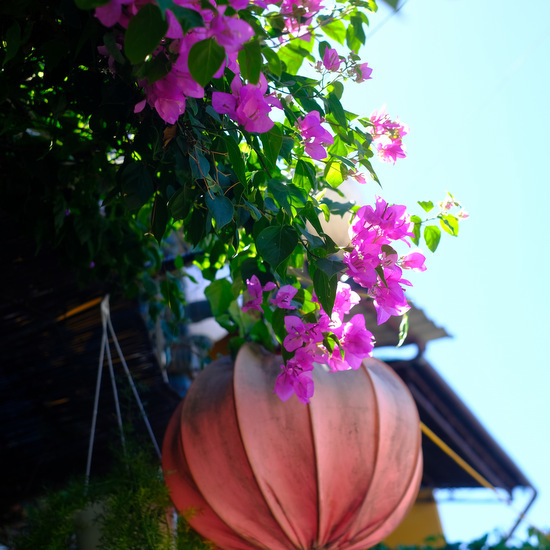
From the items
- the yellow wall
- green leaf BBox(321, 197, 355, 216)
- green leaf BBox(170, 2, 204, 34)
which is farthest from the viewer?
the yellow wall

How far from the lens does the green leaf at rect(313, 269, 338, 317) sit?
827mm

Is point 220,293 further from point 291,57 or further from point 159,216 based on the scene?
point 291,57

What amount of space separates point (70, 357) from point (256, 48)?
1.55 metres

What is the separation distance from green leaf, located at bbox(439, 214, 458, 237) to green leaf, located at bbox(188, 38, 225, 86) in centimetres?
58

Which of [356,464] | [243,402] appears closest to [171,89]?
[243,402]

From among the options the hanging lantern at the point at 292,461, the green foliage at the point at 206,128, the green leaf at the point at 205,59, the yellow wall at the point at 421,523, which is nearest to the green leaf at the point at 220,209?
the green foliage at the point at 206,128

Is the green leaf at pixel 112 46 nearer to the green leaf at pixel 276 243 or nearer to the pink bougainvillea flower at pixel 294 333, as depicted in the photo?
the green leaf at pixel 276 243

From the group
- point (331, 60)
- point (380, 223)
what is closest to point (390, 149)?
point (331, 60)

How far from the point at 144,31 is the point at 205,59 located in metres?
0.06

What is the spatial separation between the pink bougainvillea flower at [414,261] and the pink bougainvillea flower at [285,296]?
6.6 inches

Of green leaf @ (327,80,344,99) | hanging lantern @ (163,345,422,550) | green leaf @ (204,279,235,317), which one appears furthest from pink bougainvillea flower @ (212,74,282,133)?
hanging lantern @ (163,345,422,550)

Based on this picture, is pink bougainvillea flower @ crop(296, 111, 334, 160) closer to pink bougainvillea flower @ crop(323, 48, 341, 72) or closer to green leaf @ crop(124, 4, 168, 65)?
pink bougainvillea flower @ crop(323, 48, 341, 72)

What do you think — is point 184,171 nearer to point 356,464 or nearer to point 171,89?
point 171,89

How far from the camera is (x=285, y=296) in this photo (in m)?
0.94
